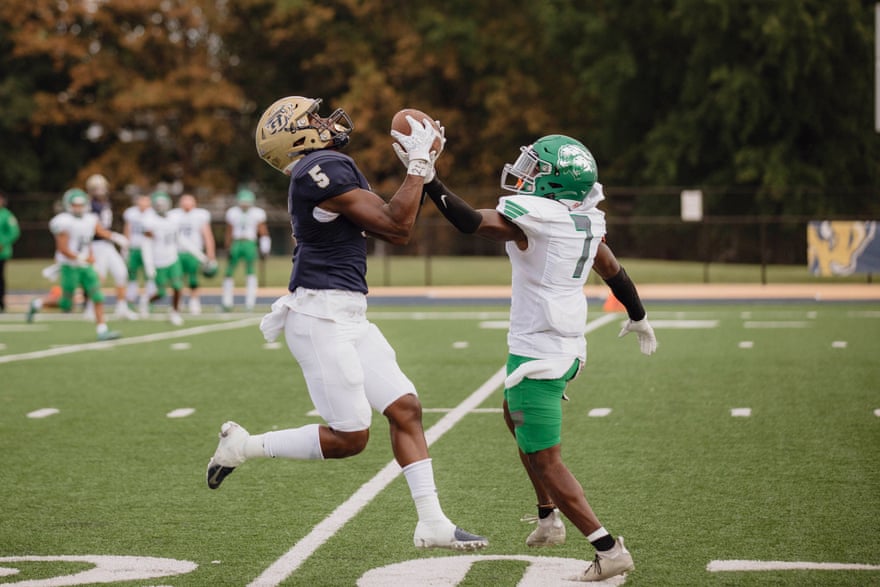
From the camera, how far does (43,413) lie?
954 centimetres

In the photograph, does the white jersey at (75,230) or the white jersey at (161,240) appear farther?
the white jersey at (161,240)

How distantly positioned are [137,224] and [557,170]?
14772 millimetres

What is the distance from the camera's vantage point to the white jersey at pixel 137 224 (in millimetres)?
18875

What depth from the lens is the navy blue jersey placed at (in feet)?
16.6

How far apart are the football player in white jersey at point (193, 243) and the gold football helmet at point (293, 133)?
556 inches

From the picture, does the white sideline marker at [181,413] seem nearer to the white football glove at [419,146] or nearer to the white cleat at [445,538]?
the white cleat at [445,538]

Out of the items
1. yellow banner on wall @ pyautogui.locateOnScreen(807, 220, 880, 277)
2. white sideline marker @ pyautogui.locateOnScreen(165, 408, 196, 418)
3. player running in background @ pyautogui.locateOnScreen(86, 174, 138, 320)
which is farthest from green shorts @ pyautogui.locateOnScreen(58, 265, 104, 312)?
yellow banner on wall @ pyautogui.locateOnScreen(807, 220, 880, 277)

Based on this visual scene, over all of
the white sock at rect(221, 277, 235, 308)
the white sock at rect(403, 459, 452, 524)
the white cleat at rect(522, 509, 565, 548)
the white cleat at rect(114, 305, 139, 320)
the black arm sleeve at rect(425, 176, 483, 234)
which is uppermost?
the black arm sleeve at rect(425, 176, 483, 234)

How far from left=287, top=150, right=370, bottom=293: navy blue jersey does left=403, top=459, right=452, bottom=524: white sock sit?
2.46 ft

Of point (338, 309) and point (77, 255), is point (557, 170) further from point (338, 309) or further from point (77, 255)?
point (77, 255)

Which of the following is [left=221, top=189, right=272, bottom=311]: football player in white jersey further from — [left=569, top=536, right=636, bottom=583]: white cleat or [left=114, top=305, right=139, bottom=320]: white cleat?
[left=569, top=536, right=636, bottom=583]: white cleat

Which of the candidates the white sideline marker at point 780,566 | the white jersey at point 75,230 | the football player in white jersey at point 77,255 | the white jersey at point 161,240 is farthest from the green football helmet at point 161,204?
the white sideline marker at point 780,566

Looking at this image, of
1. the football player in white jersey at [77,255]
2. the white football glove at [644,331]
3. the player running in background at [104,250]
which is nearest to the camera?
the white football glove at [644,331]

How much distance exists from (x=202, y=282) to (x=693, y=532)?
2584cm
